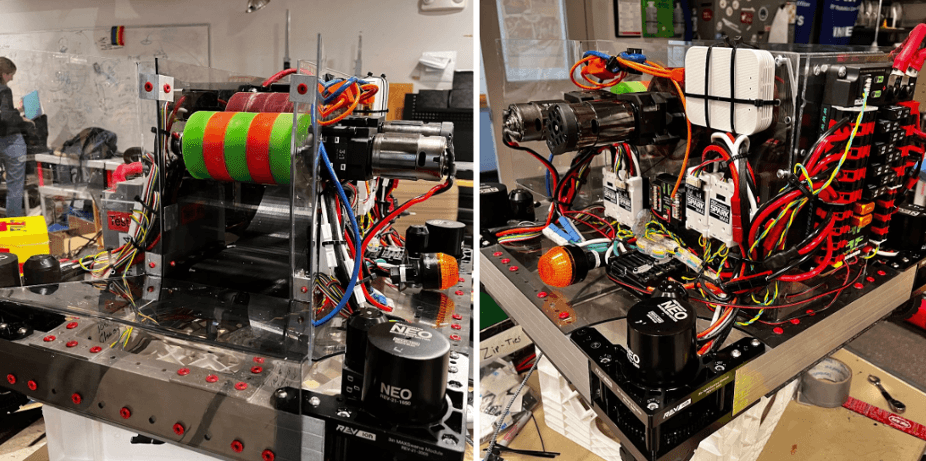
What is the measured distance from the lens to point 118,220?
4.84 feet

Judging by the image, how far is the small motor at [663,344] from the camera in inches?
41.9

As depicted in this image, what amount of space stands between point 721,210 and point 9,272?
180cm

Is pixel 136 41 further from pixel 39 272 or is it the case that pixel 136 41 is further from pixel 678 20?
pixel 678 20

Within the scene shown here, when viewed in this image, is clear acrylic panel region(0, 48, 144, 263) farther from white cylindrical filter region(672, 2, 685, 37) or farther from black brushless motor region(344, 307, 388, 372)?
white cylindrical filter region(672, 2, 685, 37)

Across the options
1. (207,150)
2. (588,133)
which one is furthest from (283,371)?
(588,133)

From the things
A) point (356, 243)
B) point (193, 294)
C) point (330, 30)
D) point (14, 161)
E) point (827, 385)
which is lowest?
point (827, 385)

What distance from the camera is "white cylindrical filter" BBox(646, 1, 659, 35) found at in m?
→ 3.04

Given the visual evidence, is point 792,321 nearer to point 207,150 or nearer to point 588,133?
point 588,133

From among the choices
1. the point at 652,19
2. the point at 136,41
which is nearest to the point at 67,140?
the point at 652,19

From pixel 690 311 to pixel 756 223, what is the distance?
338mm

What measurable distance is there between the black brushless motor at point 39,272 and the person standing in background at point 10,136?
0.40 meters

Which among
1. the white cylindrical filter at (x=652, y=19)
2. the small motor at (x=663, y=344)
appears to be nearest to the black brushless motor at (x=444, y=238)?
the small motor at (x=663, y=344)

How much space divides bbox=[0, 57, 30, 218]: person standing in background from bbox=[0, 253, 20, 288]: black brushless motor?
0.38m

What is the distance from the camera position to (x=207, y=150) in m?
1.26
